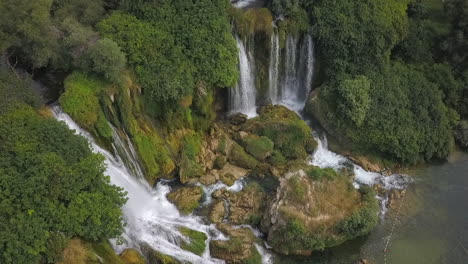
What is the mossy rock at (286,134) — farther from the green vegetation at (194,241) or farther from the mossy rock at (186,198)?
the green vegetation at (194,241)

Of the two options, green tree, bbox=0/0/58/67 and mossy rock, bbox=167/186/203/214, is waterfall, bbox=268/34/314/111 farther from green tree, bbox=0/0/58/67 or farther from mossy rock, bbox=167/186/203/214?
green tree, bbox=0/0/58/67

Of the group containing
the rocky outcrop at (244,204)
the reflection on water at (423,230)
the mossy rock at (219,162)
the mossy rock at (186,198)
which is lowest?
the reflection on water at (423,230)

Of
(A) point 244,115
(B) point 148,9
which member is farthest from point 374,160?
(B) point 148,9

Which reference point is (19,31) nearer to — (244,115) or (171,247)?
(171,247)

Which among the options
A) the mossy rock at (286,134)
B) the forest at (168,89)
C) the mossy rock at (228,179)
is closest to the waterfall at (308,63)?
the forest at (168,89)

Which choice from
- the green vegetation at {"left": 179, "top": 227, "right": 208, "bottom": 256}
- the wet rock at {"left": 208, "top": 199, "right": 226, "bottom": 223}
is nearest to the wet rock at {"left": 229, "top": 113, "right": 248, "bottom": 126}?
the wet rock at {"left": 208, "top": 199, "right": 226, "bottom": 223}
